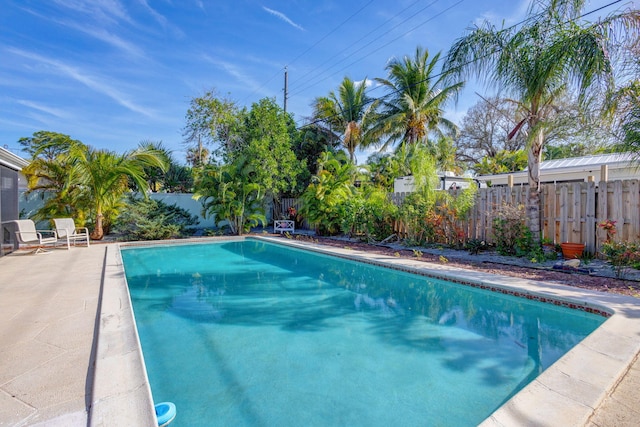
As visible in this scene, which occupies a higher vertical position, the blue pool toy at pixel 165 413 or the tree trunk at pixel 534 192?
the tree trunk at pixel 534 192

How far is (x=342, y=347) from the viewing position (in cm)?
405

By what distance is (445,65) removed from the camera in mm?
8758

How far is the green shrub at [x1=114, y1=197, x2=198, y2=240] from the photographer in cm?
1286

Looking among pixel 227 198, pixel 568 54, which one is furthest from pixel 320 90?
pixel 568 54

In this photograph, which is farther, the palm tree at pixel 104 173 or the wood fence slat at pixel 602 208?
the palm tree at pixel 104 173

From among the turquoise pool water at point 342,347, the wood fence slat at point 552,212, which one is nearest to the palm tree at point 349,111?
the wood fence slat at point 552,212

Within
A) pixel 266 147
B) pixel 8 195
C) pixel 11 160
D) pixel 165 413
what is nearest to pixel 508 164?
pixel 266 147

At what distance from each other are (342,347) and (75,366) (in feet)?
8.88

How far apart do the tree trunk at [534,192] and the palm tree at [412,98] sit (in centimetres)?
1088

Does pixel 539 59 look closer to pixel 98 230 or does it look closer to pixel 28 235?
pixel 28 235

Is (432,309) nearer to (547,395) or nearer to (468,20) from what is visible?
(547,395)

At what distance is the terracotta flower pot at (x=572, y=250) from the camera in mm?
7301

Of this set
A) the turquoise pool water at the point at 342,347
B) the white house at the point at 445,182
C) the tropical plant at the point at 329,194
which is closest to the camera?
the turquoise pool water at the point at 342,347

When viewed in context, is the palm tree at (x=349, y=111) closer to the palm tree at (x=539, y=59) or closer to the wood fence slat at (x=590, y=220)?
the palm tree at (x=539, y=59)
